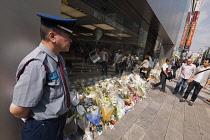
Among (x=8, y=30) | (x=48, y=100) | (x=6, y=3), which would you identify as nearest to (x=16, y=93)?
(x=48, y=100)

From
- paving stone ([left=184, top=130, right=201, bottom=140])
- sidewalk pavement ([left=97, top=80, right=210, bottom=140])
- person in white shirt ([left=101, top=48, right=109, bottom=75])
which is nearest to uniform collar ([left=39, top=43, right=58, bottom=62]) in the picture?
sidewalk pavement ([left=97, top=80, right=210, bottom=140])

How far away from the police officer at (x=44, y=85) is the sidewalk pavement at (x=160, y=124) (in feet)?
4.86

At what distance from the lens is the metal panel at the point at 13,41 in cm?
115

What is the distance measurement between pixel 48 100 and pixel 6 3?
115cm

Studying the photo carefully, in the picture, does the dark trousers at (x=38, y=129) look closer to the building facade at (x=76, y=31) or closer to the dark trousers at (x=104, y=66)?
the building facade at (x=76, y=31)

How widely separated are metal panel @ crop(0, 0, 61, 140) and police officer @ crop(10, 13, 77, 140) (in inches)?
18.4

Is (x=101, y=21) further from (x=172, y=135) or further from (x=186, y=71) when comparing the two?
(x=186, y=71)

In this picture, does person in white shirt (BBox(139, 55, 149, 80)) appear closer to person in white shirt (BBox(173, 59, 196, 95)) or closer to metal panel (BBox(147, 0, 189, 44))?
person in white shirt (BBox(173, 59, 196, 95))

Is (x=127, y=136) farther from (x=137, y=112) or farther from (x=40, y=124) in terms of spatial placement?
(x=40, y=124)

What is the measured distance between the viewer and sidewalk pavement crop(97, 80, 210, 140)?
2392mm

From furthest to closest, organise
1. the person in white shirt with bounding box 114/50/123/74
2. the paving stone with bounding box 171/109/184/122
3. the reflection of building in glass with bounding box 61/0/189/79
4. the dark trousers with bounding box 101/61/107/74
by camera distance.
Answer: the person in white shirt with bounding box 114/50/123/74 < the dark trousers with bounding box 101/61/107/74 < the paving stone with bounding box 171/109/184/122 < the reflection of building in glass with bounding box 61/0/189/79

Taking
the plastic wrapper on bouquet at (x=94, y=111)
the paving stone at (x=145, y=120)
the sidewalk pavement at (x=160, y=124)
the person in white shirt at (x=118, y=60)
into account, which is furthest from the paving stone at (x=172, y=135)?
the person in white shirt at (x=118, y=60)

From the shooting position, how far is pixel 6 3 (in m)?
1.10

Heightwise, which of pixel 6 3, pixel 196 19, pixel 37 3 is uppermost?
pixel 196 19
